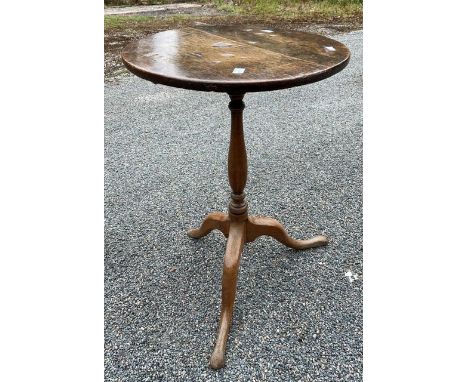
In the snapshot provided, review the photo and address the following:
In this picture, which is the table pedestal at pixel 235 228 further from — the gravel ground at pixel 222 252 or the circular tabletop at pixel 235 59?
the circular tabletop at pixel 235 59

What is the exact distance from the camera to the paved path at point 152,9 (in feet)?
26.2

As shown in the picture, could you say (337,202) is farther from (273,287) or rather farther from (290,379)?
(290,379)

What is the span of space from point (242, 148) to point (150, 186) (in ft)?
3.55

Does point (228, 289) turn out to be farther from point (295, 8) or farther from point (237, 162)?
point (295, 8)

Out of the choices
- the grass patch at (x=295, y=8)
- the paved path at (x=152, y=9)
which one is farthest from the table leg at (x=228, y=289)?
the paved path at (x=152, y=9)

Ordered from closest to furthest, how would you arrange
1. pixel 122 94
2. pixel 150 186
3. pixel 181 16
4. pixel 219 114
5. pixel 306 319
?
1. pixel 306 319
2. pixel 150 186
3. pixel 219 114
4. pixel 122 94
5. pixel 181 16

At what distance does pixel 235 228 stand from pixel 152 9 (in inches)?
313

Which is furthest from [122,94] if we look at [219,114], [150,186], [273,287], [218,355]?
[218,355]

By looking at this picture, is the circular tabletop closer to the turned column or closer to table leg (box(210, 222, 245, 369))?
the turned column

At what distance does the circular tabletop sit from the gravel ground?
911 mm

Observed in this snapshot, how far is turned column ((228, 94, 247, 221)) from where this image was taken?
60.7 inches

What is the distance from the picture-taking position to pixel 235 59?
4.58 feet

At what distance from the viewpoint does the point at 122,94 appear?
159 inches

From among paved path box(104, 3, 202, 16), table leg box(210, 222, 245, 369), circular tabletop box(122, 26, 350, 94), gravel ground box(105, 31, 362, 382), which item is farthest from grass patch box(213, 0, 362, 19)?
table leg box(210, 222, 245, 369)
